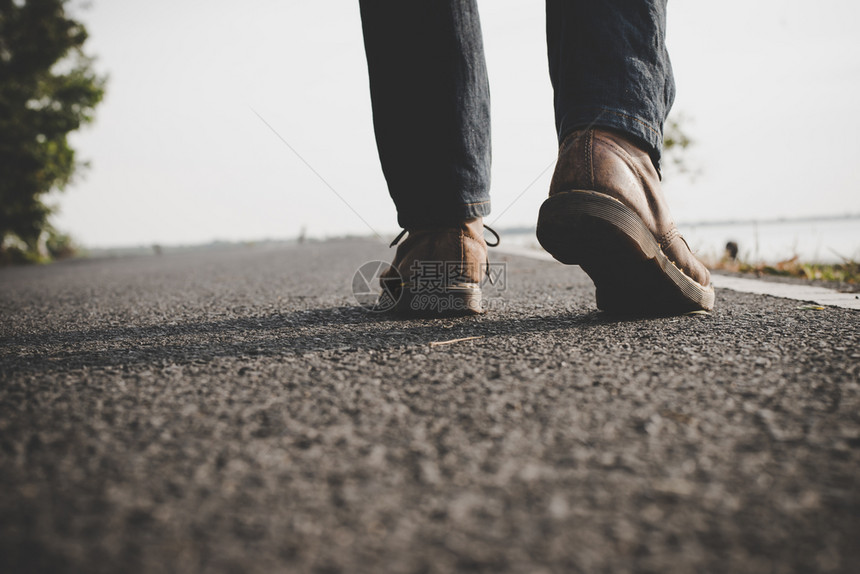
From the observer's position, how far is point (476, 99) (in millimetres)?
1589

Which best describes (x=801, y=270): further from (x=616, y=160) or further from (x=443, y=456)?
(x=443, y=456)

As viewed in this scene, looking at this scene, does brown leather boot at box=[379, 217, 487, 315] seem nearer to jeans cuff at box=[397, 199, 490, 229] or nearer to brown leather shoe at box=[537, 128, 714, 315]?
jeans cuff at box=[397, 199, 490, 229]

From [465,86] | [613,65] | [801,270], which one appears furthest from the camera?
[801,270]

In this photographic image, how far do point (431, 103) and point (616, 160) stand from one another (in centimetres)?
58

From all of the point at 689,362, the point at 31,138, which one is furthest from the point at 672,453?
the point at 31,138

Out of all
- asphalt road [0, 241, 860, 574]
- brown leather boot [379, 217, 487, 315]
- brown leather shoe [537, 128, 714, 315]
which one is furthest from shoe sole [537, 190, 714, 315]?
brown leather boot [379, 217, 487, 315]

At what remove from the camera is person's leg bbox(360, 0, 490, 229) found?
151 cm

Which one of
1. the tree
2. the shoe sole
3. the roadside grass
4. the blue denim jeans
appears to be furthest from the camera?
the tree

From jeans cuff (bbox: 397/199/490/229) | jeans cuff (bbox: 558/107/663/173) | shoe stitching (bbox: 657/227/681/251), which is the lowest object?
shoe stitching (bbox: 657/227/681/251)

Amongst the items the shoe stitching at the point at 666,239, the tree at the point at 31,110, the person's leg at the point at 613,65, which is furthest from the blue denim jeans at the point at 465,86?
the tree at the point at 31,110

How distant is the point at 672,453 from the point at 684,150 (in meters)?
21.7

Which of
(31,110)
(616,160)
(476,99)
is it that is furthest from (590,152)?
(31,110)

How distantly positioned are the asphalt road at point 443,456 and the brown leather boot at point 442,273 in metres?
0.39

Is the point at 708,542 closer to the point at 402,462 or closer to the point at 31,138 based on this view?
the point at 402,462
